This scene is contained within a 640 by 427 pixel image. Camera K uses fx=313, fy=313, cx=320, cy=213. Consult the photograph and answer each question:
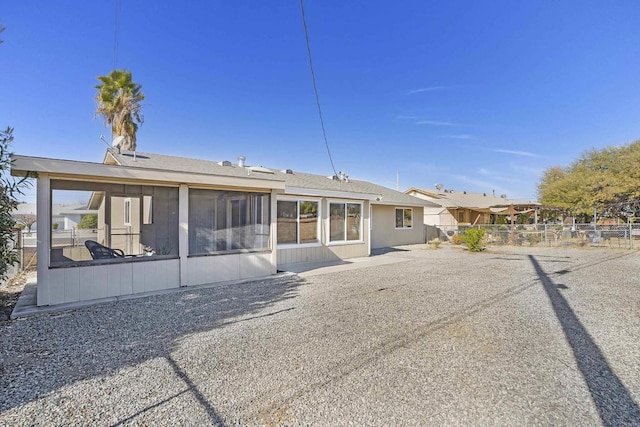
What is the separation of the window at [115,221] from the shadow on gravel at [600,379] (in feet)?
23.2

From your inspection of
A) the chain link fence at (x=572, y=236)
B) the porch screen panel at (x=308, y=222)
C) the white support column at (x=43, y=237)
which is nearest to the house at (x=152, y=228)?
the white support column at (x=43, y=237)

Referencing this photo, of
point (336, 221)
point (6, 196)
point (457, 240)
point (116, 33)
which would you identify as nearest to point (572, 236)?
point (457, 240)

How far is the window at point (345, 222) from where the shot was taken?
446 inches

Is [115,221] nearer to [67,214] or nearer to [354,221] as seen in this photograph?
[67,214]

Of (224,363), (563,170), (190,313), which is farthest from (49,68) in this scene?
(563,170)

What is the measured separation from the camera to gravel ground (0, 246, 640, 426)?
257cm

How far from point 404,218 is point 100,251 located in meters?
14.7

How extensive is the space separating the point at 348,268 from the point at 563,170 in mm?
28832

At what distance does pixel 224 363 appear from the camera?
3443 mm

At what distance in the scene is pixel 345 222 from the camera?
462 inches

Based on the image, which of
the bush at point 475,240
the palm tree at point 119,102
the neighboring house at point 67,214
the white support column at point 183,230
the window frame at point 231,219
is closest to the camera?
the neighboring house at point 67,214

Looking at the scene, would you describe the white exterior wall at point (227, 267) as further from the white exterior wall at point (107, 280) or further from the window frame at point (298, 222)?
the window frame at point (298, 222)

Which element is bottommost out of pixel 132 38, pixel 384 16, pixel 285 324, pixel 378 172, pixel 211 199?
pixel 285 324

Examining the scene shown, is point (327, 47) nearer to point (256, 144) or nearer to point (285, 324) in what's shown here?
point (256, 144)
